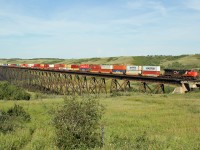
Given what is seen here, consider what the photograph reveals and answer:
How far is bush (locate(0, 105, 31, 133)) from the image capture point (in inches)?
895

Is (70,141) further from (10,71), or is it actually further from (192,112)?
(10,71)

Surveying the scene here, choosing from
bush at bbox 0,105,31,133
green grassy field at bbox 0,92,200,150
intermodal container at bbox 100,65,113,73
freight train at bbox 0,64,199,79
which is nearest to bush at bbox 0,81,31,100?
green grassy field at bbox 0,92,200,150

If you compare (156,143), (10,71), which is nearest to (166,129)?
(156,143)

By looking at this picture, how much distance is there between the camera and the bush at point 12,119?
74.6ft

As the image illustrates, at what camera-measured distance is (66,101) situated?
16750 mm

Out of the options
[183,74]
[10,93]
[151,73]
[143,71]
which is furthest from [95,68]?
[183,74]

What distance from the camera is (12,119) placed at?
26.8m

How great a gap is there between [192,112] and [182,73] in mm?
21575

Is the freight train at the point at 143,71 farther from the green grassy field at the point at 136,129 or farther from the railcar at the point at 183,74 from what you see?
the green grassy field at the point at 136,129

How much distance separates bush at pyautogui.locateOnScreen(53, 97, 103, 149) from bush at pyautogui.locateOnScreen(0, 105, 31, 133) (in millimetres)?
7773

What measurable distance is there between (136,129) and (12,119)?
12852 millimetres

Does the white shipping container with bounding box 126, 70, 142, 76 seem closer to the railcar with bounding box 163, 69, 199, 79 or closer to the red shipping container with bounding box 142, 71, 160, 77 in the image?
the red shipping container with bounding box 142, 71, 160, 77

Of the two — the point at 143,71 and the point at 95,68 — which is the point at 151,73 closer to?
the point at 143,71

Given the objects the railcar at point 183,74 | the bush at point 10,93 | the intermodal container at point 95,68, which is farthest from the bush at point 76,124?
the intermodal container at point 95,68
